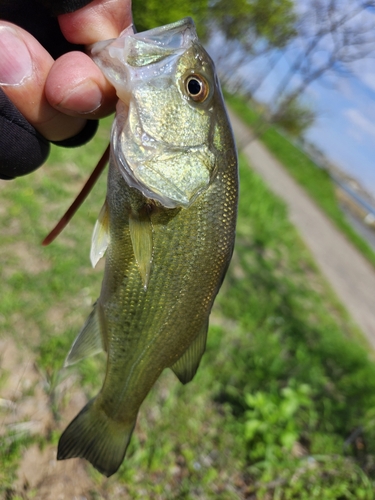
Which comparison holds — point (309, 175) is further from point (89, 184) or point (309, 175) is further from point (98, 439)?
point (98, 439)

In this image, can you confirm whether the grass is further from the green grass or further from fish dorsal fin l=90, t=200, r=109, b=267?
the green grass

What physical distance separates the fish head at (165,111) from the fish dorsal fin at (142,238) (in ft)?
0.29

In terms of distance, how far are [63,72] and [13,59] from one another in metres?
0.16

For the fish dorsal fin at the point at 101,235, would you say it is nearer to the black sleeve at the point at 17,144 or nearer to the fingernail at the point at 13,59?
the black sleeve at the point at 17,144

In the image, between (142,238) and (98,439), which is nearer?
(142,238)

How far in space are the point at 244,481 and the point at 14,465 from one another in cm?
165

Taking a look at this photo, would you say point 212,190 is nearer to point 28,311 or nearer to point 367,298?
point 28,311

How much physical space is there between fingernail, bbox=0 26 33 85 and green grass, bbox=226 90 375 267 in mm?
12672

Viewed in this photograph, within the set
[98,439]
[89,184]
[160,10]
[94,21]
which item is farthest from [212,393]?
→ [160,10]

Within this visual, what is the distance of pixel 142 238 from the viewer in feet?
4.57

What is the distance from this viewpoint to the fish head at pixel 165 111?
1.31m

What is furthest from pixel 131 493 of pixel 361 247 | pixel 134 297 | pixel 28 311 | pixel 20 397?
pixel 361 247

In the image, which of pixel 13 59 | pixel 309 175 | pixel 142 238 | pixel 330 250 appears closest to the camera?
pixel 13 59

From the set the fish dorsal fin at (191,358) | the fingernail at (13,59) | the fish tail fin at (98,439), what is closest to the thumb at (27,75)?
the fingernail at (13,59)
